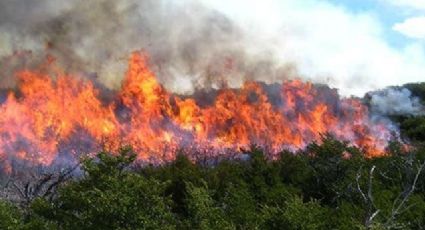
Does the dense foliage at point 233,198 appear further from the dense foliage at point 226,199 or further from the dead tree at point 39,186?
the dead tree at point 39,186

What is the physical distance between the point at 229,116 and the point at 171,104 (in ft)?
30.9

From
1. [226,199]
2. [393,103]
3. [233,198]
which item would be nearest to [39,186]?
[226,199]

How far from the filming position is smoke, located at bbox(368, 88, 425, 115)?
110 metres

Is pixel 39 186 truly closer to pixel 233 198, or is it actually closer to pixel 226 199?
pixel 226 199

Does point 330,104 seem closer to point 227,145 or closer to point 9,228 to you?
point 227,145

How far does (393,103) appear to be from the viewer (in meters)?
113

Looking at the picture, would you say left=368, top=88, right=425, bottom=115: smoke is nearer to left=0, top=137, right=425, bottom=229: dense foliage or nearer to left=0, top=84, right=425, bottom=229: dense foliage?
left=0, top=84, right=425, bottom=229: dense foliage

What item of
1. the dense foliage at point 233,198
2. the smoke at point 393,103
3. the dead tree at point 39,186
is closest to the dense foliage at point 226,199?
the dense foliage at point 233,198

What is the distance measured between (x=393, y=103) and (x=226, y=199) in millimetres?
85385

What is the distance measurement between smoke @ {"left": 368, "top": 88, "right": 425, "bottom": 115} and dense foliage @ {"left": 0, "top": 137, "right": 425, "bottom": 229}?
57.6 metres

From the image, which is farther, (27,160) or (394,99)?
(394,99)

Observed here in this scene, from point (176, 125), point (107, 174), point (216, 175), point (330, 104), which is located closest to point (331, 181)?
point (216, 175)

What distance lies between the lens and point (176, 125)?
8669 cm

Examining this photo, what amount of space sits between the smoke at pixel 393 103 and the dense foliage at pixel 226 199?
57.6 meters
